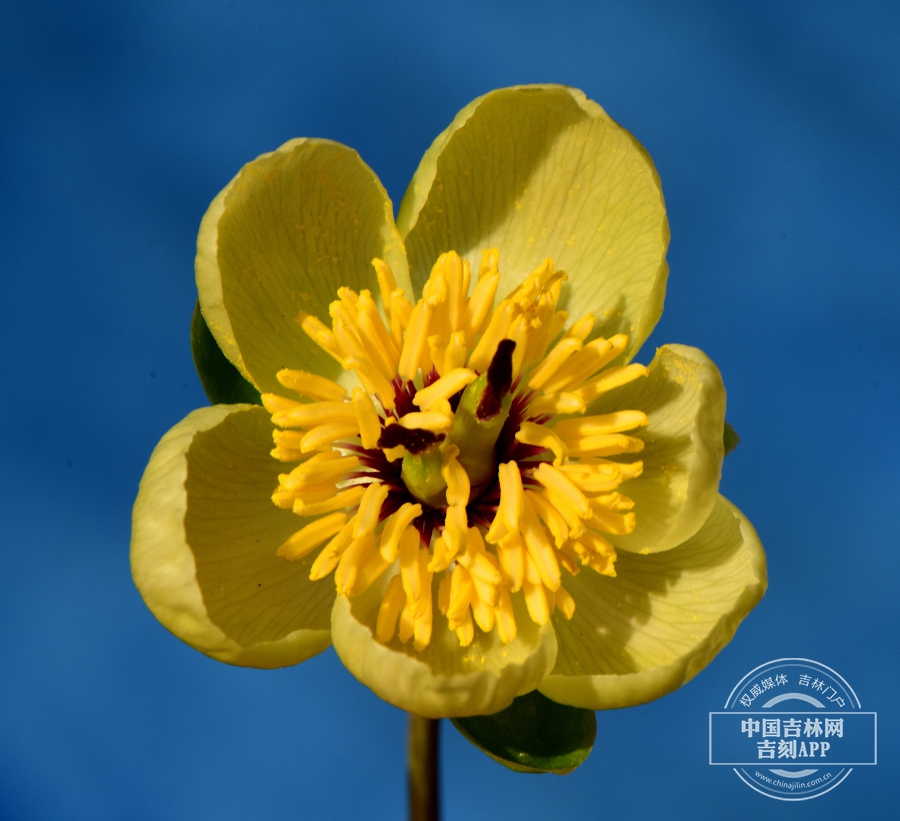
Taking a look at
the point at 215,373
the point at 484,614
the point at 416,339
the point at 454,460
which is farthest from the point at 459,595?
the point at 215,373

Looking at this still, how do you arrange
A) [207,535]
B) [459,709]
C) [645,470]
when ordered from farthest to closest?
[645,470] < [207,535] < [459,709]

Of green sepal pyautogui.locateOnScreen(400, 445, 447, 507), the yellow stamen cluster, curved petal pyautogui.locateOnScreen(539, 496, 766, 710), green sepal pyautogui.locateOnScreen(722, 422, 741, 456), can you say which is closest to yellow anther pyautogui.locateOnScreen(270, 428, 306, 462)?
the yellow stamen cluster

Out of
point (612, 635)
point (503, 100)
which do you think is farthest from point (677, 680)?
point (503, 100)

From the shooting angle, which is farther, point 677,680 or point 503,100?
point 503,100

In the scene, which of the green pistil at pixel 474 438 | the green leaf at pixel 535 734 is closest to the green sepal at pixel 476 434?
the green pistil at pixel 474 438

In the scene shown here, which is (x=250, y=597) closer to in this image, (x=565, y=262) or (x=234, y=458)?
(x=234, y=458)

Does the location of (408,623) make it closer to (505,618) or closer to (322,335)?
(505,618)

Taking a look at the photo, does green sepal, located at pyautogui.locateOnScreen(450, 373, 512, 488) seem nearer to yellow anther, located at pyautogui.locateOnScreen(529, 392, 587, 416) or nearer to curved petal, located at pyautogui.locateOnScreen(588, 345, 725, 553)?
yellow anther, located at pyautogui.locateOnScreen(529, 392, 587, 416)

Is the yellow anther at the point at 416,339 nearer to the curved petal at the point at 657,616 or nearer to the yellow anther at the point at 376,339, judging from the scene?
the yellow anther at the point at 376,339
